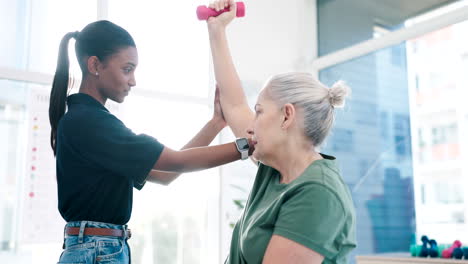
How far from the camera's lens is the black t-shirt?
1364 millimetres

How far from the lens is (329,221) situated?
1.14 m

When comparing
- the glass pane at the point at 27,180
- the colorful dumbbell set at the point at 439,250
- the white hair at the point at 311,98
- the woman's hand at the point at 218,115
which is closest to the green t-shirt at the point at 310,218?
the white hair at the point at 311,98

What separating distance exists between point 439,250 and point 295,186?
1864 mm

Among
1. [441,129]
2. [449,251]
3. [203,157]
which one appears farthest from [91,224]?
[441,129]

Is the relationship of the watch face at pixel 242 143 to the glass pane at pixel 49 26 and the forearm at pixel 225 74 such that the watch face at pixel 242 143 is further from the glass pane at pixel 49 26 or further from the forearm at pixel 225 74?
the glass pane at pixel 49 26

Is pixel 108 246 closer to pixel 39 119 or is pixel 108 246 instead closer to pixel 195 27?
pixel 39 119

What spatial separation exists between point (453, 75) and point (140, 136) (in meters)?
2.52

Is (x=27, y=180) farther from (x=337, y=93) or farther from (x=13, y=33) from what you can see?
(x=337, y=93)

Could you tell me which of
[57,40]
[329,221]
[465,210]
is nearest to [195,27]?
[57,40]

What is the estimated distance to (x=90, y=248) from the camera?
136 centimetres

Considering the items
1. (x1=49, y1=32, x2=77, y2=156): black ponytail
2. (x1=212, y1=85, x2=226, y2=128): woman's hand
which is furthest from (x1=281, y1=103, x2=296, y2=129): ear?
(x1=49, y1=32, x2=77, y2=156): black ponytail

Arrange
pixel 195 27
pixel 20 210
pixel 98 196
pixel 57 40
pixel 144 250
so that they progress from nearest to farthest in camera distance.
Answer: pixel 98 196
pixel 20 210
pixel 57 40
pixel 144 250
pixel 195 27

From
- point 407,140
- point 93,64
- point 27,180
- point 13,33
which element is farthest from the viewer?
point 407,140

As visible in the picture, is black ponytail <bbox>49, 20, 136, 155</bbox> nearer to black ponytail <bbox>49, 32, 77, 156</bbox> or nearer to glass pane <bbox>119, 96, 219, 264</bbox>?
black ponytail <bbox>49, 32, 77, 156</bbox>
